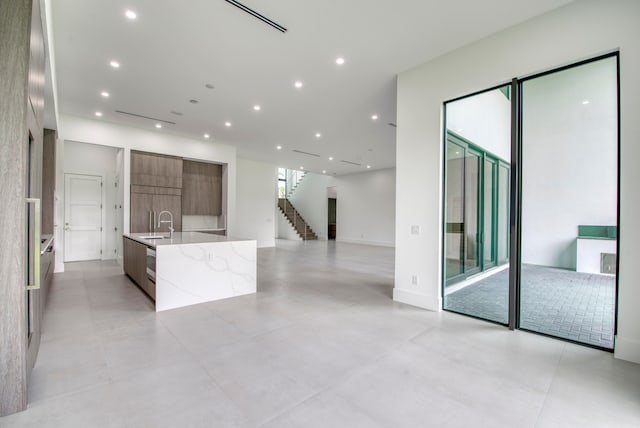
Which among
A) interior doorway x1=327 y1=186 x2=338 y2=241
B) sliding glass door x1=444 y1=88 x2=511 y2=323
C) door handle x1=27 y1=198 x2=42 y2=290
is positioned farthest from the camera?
interior doorway x1=327 y1=186 x2=338 y2=241

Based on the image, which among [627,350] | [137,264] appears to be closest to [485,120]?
[627,350]

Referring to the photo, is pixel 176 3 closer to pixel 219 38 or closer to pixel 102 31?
pixel 219 38

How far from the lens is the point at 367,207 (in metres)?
13.2

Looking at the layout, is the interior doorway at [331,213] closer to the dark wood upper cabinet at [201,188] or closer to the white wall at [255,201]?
the white wall at [255,201]

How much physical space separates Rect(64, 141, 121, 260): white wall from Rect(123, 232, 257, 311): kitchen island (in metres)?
3.94

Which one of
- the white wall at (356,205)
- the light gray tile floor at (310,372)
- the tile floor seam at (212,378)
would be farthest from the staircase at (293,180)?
the tile floor seam at (212,378)

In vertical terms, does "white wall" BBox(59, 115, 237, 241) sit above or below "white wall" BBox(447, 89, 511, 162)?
above

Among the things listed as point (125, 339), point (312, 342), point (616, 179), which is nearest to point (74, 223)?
point (125, 339)

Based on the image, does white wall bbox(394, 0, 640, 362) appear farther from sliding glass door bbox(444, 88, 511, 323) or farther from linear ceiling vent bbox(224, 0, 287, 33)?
linear ceiling vent bbox(224, 0, 287, 33)

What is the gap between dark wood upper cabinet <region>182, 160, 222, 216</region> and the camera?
8367 millimetres

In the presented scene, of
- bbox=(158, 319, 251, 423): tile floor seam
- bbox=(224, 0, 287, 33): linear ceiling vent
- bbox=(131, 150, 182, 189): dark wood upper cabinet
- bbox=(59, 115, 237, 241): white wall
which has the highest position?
bbox=(224, 0, 287, 33): linear ceiling vent

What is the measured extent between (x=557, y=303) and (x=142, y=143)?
8820 millimetres

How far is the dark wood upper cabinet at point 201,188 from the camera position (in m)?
8.37

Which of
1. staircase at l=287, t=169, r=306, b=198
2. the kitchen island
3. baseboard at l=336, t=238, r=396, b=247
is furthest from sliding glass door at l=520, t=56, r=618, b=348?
staircase at l=287, t=169, r=306, b=198
